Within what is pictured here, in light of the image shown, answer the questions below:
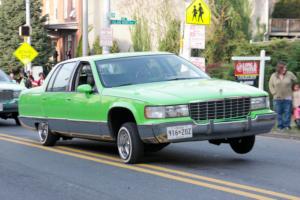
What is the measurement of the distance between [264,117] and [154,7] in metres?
27.7

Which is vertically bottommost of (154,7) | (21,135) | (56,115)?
(21,135)

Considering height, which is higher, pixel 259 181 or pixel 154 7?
pixel 154 7

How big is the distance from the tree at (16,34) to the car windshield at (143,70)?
97.2ft

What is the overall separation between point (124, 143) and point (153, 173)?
0.98 m

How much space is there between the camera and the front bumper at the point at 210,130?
8945mm

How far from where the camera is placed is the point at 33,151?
11.9m

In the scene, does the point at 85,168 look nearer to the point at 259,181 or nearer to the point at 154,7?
the point at 259,181

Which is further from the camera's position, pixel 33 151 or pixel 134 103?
pixel 33 151

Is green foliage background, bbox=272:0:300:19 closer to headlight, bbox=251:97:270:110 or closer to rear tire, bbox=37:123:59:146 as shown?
rear tire, bbox=37:123:59:146

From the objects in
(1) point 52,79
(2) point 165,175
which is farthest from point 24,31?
(2) point 165,175

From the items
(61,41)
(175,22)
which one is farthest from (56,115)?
(61,41)

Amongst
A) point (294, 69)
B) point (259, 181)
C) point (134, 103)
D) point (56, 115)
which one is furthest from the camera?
point (294, 69)

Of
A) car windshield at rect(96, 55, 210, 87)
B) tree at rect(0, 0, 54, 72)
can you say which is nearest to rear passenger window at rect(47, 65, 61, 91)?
car windshield at rect(96, 55, 210, 87)

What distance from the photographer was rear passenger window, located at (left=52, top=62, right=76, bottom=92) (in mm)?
11496
